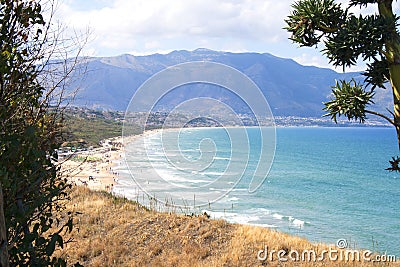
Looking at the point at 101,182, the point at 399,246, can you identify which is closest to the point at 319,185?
the point at 399,246

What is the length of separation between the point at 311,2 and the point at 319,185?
177 feet

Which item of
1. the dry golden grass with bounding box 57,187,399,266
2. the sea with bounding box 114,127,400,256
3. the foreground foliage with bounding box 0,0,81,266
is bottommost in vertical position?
the sea with bounding box 114,127,400,256

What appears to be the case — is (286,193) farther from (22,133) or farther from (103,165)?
(22,133)

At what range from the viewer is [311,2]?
113 inches

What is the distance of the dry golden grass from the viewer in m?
6.59

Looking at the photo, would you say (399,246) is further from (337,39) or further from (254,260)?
(337,39)

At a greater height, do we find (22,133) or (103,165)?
(22,133)

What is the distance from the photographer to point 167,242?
7422 millimetres

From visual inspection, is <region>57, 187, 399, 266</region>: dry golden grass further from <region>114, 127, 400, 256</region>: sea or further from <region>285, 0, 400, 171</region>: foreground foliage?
<region>114, 127, 400, 256</region>: sea

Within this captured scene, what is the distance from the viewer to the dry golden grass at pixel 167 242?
21.6ft
